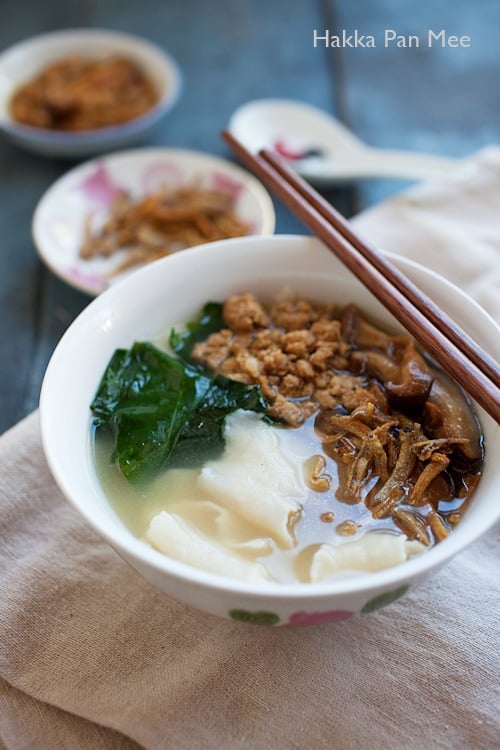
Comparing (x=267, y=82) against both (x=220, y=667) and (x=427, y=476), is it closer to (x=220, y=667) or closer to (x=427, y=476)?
(x=427, y=476)

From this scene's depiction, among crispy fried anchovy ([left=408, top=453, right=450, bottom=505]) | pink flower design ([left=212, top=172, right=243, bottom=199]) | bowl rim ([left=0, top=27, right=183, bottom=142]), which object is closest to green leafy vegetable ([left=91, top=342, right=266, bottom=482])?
crispy fried anchovy ([left=408, top=453, right=450, bottom=505])

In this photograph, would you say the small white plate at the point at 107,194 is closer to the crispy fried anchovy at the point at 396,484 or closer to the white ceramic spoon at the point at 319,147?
the white ceramic spoon at the point at 319,147

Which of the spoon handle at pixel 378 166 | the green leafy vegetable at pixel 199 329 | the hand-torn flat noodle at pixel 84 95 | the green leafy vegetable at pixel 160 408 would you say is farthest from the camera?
the hand-torn flat noodle at pixel 84 95

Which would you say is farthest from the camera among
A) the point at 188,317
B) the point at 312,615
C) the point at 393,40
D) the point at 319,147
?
the point at 393,40

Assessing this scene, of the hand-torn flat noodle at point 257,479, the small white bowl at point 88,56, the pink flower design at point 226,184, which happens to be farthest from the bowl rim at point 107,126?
the hand-torn flat noodle at point 257,479

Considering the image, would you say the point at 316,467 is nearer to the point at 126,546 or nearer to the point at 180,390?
the point at 180,390

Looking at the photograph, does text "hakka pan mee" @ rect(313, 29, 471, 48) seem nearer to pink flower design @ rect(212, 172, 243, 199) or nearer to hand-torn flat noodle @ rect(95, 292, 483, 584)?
pink flower design @ rect(212, 172, 243, 199)

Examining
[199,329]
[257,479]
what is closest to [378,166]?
[199,329]
